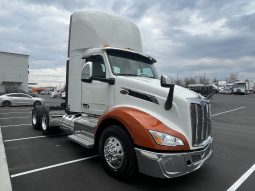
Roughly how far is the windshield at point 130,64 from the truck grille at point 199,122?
1.86 m

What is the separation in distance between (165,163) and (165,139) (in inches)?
15.3

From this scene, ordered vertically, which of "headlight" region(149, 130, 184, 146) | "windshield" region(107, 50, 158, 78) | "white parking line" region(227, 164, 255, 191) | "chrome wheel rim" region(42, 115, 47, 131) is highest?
"windshield" region(107, 50, 158, 78)

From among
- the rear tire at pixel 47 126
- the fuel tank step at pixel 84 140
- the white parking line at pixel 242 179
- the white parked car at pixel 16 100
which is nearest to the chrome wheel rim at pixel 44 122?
the rear tire at pixel 47 126

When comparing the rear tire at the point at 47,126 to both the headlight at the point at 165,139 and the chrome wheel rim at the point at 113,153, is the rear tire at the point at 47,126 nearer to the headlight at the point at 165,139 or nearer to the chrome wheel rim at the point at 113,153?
the chrome wheel rim at the point at 113,153

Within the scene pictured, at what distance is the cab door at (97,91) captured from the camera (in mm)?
6159

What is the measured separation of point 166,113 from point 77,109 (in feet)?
10.9

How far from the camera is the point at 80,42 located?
745 centimetres

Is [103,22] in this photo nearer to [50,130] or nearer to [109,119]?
[109,119]

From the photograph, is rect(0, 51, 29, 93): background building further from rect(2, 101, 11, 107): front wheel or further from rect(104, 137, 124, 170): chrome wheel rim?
rect(104, 137, 124, 170): chrome wheel rim

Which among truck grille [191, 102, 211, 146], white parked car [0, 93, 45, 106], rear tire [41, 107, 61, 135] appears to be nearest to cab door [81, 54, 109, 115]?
truck grille [191, 102, 211, 146]

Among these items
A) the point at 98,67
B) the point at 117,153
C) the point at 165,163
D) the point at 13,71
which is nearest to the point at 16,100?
the point at 98,67

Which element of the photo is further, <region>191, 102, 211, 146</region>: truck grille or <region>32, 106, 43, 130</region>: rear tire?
<region>32, 106, 43, 130</region>: rear tire

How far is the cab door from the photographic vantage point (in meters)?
6.16

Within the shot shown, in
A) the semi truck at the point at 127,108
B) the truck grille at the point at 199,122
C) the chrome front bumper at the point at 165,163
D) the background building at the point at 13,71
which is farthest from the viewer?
the background building at the point at 13,71
